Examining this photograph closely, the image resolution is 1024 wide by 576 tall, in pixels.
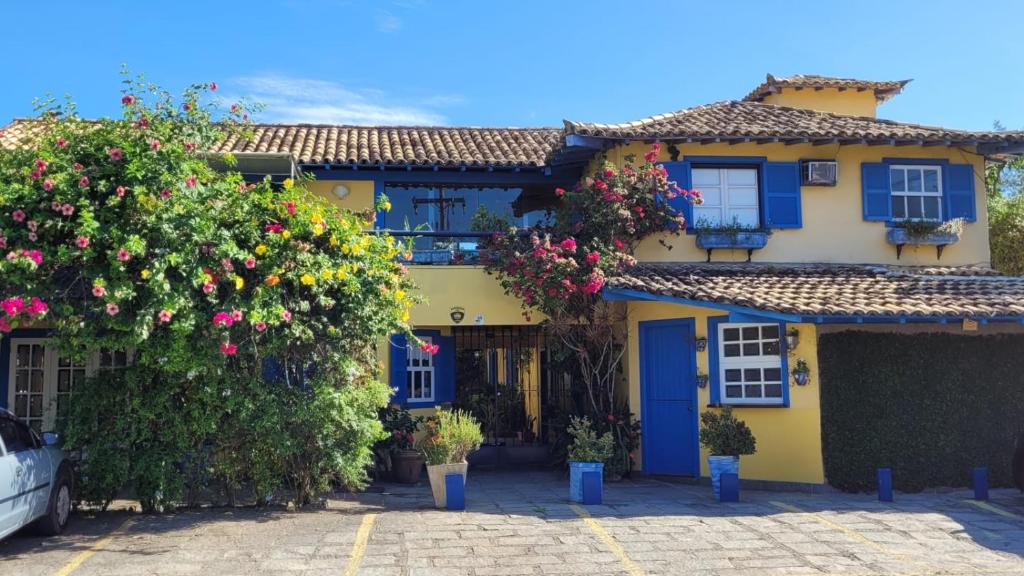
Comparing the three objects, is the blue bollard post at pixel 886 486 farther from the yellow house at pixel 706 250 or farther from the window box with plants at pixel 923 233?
the window box with plants at pixel 923 233

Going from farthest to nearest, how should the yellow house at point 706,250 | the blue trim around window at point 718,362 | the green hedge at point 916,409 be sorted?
the yellow house at point 706,250 < the blue trim around window at point 718,362 < the green hedge at point 916,409

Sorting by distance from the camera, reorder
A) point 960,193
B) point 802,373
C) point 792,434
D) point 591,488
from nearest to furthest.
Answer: point 591,488
point 802,373
point 792,434
point 960,193

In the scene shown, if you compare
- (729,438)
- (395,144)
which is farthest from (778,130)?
(395,144)

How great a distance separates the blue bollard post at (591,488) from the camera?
1037cm

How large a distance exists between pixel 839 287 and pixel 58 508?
10663 millimetres

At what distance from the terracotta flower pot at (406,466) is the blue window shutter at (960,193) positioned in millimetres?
10305

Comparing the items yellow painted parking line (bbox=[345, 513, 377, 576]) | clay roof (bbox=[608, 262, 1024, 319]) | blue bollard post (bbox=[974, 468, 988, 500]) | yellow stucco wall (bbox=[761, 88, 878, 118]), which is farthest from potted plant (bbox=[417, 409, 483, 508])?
yellow stucco wall (bbox=[761, 88, 878, 118])

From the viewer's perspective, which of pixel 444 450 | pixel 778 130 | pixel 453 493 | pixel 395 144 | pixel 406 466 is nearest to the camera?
pixel 453 493

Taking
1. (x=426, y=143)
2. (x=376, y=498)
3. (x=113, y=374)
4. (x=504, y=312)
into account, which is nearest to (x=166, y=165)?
(x=113, y=374)

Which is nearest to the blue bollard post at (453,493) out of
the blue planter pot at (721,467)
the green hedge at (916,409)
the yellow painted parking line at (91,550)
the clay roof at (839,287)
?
the blue planter pot at (721,467)

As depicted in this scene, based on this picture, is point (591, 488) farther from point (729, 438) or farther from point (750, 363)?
point (750, 363)

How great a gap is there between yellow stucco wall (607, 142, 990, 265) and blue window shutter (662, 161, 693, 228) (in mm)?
148

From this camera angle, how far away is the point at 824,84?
17000mm

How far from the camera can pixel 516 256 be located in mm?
13031
